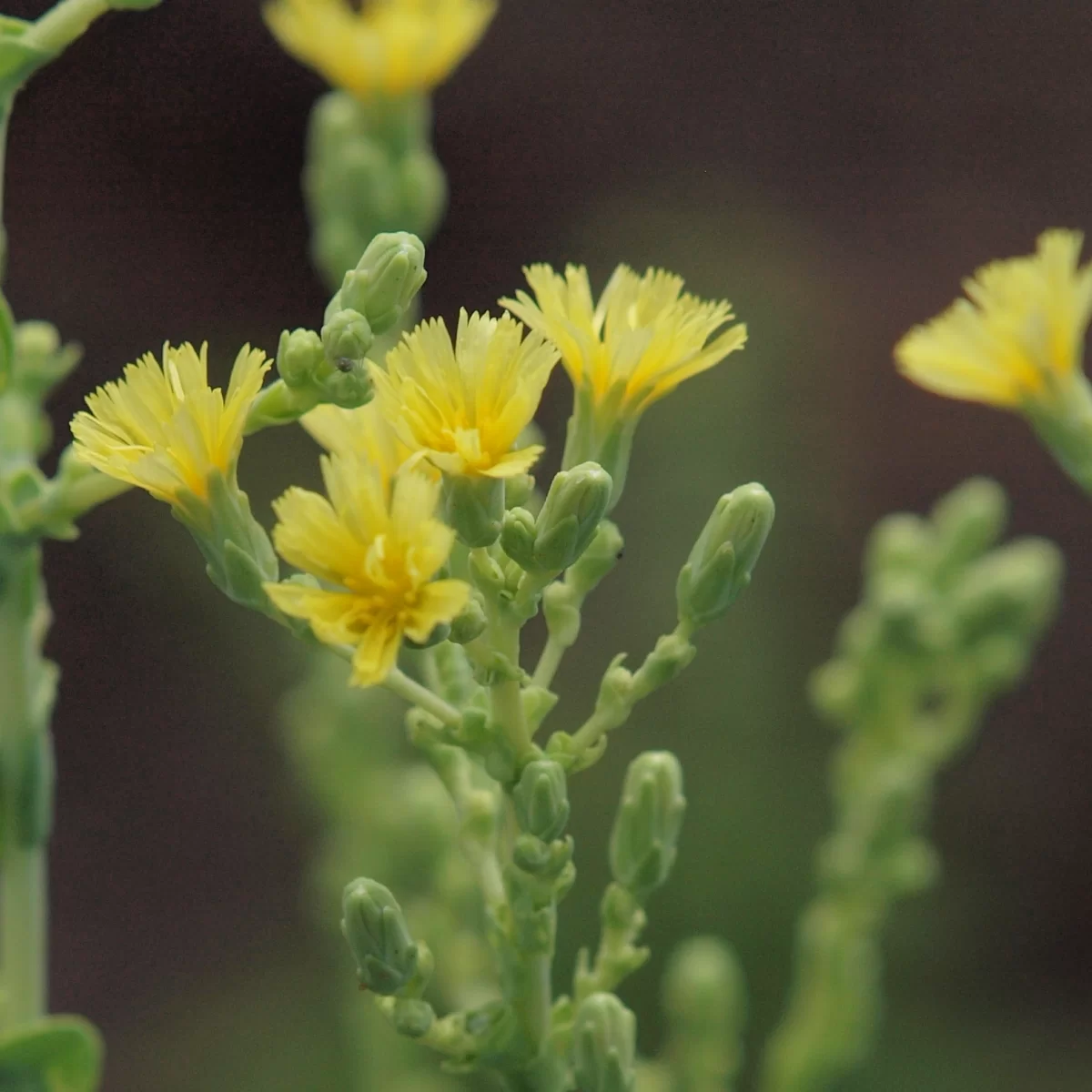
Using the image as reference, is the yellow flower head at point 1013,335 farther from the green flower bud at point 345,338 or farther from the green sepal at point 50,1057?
the green sepal at point 50,1057

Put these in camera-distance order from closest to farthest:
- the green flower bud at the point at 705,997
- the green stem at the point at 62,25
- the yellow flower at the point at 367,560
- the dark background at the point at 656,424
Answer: the yellow flower at the point at 367,560 → the green stem at the point at 62,25 → the green flower bud at the point at 705,997 → the dark background at the point at 656,424

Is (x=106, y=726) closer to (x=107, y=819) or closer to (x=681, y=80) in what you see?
(x=107, y=819)

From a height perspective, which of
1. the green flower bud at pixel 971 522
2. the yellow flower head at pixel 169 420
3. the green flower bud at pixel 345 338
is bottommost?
the yellow flower head at pixel 169 420

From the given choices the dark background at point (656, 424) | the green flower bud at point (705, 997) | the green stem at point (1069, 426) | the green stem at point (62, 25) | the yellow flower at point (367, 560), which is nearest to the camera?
the yellow flower at point (367, 560)

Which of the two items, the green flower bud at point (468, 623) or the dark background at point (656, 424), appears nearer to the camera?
the green flower bud at point (468, 623)

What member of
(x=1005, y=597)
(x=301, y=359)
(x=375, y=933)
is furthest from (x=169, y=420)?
(x=1005, y=597)

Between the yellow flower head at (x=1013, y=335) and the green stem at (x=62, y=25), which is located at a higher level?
the green stem at (x=62, y=25)

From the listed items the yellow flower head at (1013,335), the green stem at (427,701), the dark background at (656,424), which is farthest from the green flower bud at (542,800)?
the dark background at (656,424)
